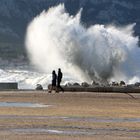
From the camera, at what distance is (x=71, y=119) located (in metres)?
27.6

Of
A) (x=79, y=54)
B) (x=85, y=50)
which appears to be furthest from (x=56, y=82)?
(x=85, y=50)

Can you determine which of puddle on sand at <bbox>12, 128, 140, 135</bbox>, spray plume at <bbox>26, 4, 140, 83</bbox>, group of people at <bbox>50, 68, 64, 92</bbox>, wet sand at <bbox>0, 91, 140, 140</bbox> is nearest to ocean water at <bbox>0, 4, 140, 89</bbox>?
spray plume at <bbox>26, 4, 140, 83</bbox>

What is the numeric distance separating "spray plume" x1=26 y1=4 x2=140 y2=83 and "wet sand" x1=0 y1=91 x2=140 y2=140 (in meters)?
35.0

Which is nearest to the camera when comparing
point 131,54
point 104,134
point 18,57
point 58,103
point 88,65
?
point 104,134

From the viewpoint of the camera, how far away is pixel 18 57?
117m

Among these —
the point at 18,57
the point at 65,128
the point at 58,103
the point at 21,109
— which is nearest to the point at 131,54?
the point at 18,57

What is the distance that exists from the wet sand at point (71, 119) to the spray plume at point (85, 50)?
3501 centimetres

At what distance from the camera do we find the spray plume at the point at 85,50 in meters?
77.5

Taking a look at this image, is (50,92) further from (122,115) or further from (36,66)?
(36,66)

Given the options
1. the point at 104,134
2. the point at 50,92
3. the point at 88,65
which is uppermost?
the point at 88,65

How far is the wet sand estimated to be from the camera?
22.2 m

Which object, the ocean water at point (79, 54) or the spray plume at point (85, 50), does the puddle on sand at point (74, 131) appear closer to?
the ocean water at point (79, 54)

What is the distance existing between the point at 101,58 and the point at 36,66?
17295mm

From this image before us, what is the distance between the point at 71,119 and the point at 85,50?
169ft
